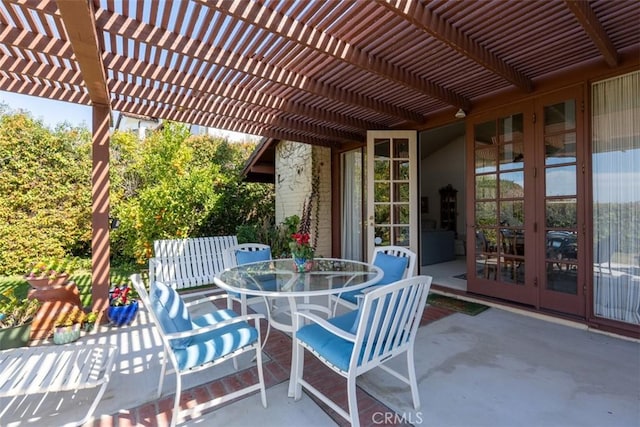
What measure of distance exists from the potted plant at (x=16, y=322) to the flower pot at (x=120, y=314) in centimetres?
66

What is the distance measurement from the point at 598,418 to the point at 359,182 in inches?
184

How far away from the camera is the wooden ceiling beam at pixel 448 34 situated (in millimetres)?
2111

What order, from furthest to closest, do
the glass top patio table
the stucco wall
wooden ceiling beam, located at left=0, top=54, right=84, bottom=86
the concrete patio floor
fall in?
the stucco wall, wooden ceiling beam, located at left=0, top=54, right=84, bottom=86, the glass top patio table, the concrete patio floor

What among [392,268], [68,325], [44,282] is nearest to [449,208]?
[392,268]

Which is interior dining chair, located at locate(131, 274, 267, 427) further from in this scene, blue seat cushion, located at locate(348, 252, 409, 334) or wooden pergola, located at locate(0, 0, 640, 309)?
wooden pergola, located at locate(0, 0, 640, 309)

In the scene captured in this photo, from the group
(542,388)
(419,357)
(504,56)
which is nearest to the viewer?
(542,388)

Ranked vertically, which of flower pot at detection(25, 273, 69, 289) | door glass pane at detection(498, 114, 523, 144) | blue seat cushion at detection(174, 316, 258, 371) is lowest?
blue seat cushion at detection(174, 316, 258, 371)

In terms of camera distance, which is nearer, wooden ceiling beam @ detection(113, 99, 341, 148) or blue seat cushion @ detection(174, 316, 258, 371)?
blue seat cushion @ detection(174, 316, 258, 371)

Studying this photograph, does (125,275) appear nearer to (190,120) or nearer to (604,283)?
(190,120)

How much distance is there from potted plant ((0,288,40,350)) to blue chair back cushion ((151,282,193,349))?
2.13 metres

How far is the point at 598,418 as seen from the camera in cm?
185

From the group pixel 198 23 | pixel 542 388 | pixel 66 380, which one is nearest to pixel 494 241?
pixel 542 388

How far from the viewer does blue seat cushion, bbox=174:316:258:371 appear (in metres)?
1.82

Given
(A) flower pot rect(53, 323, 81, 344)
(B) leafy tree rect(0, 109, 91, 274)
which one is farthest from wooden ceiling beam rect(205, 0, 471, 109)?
(B) leafy tree rect(0, 109, 91, 274)
